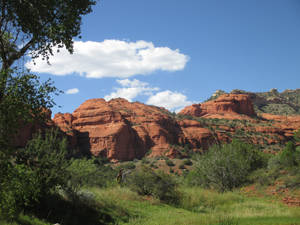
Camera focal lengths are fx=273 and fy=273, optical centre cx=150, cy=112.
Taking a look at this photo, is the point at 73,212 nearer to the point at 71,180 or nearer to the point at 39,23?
the point at 71,180

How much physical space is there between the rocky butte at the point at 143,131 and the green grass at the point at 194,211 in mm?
59626

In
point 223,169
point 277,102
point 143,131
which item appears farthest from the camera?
point 277,102

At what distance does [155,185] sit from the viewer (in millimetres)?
18750

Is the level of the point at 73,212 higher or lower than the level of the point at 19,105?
lower

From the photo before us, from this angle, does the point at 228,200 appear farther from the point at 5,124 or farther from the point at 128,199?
the point at 5,124

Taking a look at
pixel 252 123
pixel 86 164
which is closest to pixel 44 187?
pixel 86 164

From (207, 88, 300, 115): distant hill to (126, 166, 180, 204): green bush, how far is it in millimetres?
135220

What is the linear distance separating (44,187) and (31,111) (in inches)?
181

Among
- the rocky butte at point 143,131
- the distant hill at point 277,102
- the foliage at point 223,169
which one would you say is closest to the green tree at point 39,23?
the foliage at point 223,169

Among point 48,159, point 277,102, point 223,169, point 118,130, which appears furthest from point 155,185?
point 277,102

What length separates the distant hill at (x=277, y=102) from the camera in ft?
479

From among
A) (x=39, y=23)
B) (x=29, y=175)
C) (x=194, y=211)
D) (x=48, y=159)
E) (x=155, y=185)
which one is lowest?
(x=194, y=211)

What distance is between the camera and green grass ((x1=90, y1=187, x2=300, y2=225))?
11719 mm

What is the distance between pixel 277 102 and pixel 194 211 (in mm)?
164361
